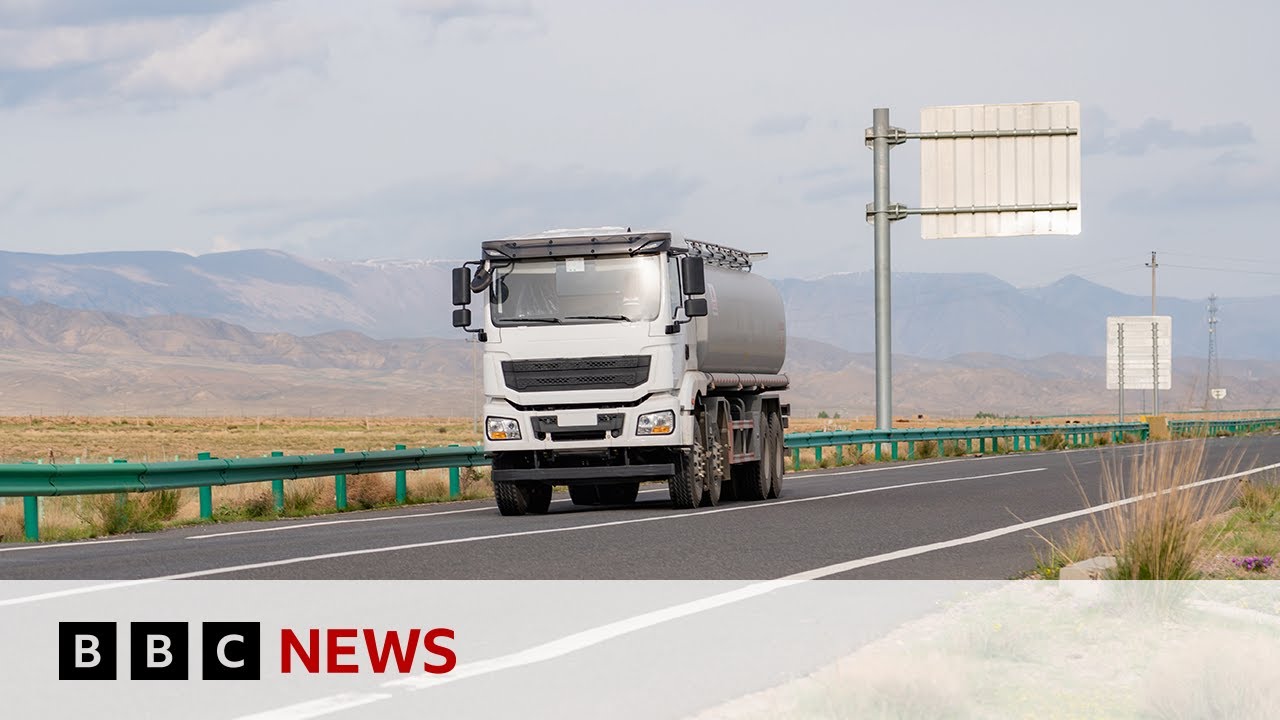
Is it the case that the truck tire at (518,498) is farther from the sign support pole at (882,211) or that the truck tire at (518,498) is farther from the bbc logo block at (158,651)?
the sign support pole at (882,211)

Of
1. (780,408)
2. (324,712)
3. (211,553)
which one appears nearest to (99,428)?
(780,408)

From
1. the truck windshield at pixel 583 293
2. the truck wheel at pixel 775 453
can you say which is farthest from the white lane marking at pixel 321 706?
the truck wheel at pixel 775 453

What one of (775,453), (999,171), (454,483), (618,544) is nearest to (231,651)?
(618,544)

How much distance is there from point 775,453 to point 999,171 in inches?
616

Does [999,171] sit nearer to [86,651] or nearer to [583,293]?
[583,293]

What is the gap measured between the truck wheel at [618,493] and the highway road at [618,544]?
222 millimetres

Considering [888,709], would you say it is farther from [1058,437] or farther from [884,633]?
[1058,437]

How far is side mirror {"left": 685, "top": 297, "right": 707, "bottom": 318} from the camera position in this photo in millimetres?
19125

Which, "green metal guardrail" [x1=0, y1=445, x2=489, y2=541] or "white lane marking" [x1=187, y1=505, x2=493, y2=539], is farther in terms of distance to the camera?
"green metal guardrail" [x1=0, y1=445, x2=489, y2=541]

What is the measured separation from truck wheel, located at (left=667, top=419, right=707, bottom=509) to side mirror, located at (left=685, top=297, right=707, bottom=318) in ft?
4.32

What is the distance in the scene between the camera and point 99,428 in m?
100

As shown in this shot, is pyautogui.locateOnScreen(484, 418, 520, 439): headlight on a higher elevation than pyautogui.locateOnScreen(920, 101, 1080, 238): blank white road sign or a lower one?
lower

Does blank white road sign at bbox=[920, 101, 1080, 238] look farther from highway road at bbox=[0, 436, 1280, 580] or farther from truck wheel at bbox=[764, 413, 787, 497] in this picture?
highway road at bbox=[0, 436, 1280, 580]

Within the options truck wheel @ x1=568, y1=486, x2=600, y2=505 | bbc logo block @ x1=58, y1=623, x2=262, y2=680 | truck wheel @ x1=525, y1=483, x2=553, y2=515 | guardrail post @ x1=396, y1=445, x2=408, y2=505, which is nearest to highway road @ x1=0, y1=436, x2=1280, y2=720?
bbc logo block @ x1=58, y1=623, x2=262, y2=680
